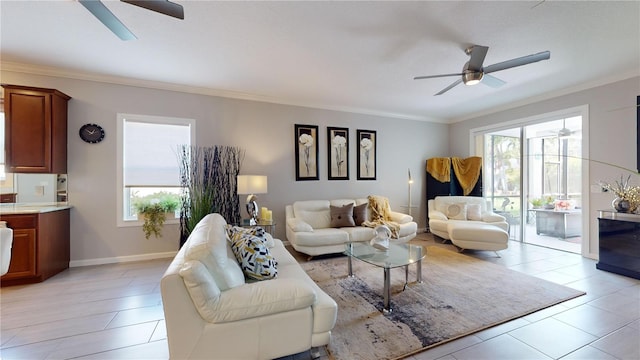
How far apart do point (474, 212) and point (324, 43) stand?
416cm

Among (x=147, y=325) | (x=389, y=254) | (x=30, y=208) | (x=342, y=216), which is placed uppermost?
(x=30, y=208)

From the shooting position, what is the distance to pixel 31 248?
2949 millimetres

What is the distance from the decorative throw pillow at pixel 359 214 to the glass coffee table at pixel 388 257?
123 cm

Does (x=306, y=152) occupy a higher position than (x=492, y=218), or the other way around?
(x=306, y=152)

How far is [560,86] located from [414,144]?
101 inches

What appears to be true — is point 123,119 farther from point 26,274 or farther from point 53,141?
point 26,274

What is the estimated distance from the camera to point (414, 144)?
594 centimetres

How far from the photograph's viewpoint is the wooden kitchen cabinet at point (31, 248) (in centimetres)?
289

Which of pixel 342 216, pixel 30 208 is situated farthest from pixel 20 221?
pixel 342 216

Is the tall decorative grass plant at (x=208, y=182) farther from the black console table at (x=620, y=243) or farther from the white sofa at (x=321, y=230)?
the black console table at (x=620, y=243)

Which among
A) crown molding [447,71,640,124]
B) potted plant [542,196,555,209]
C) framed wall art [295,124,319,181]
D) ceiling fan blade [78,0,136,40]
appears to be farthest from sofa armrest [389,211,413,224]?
ceiling fan blade [78,0,136,40]

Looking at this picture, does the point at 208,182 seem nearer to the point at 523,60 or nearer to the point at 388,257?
the point at 388,257

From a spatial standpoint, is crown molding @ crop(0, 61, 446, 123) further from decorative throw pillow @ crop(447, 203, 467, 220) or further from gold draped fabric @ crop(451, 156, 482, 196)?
decorative throw pillow @ crop(447, 203, 467, 220)

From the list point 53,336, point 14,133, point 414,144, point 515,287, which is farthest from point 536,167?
point 14,133
